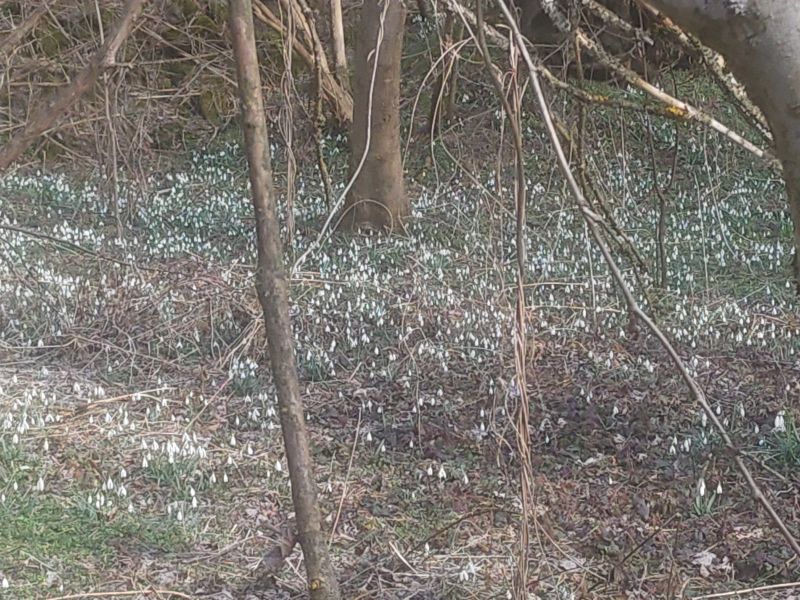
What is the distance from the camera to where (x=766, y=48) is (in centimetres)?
87

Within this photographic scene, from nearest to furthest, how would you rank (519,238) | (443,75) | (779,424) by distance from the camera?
(519,238), (443,75), (779,424)

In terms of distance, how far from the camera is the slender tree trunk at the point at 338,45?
882 cm

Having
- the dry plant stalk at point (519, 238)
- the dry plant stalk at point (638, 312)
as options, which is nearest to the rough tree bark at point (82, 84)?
the dry plant stalk at point (519, 238)

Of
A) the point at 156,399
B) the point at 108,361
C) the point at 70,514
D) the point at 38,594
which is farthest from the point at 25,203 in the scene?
the point at 38,594

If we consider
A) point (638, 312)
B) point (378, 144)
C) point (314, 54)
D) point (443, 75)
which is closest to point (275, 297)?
point (638, 312)

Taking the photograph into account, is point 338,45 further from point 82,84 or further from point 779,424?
point 82,84

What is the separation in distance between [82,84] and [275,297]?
802 millimetres

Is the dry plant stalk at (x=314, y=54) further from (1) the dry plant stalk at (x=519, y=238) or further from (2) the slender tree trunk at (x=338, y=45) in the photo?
(1) the dry plant stalk at (x=519, y=238)

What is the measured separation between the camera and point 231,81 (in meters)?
8.82

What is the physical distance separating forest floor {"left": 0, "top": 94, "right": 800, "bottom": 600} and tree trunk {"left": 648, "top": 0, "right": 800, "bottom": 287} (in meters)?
0.90

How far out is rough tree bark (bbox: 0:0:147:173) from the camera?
233 cm

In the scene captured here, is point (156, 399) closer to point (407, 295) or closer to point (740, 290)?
point (407, 295)

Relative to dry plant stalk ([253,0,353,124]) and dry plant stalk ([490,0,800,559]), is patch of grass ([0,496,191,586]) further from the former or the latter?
dry plant stalk ([253,0,353,124])

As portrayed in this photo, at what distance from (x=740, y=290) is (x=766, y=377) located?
1.48 meters
